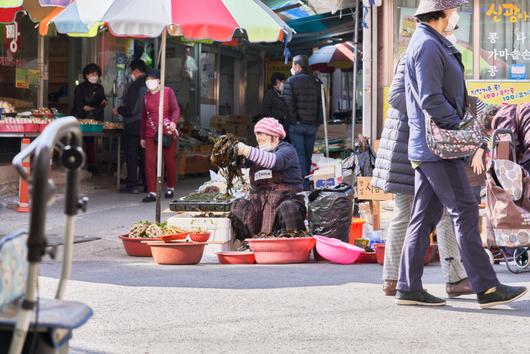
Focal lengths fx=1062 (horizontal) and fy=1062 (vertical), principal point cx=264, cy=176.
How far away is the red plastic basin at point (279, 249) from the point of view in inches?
392

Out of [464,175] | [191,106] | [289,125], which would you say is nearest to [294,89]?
[289,125]

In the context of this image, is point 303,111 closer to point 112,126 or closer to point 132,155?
point 132,155

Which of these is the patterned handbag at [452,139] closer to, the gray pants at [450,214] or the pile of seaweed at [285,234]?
the gray pants at [450,214]

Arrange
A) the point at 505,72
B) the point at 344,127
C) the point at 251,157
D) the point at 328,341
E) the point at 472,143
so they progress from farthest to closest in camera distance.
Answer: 1. the point at 344,127
2. the point at 505,72
3. the point at 251,157
4. the point at 472,143
5. the point at 328,341

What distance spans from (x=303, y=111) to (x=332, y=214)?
589cm

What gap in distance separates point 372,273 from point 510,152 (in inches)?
63.7

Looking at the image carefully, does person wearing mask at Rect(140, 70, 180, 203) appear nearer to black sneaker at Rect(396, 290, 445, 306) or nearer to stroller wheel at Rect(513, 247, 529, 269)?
stroller wheel at Rect(513, 247, 529, 269)

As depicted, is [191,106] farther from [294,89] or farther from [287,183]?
[287,183]

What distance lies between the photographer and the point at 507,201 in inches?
355

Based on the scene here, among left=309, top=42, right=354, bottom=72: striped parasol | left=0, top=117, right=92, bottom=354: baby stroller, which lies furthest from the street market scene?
left=309, top=42, right=354, bottom=72: striped parasol

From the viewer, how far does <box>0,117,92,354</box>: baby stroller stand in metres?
3.49

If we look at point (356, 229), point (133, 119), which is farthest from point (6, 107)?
point (356, 229)

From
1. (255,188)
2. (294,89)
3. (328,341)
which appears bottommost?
(328,341)

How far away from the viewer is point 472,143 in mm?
6996
